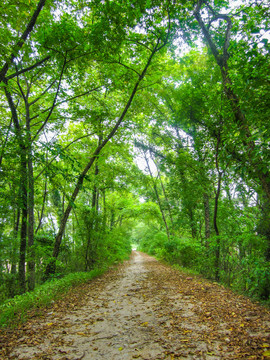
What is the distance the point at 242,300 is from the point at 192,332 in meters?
2.05

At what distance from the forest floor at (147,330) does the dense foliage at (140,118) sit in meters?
1.28

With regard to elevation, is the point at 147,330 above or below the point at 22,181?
below

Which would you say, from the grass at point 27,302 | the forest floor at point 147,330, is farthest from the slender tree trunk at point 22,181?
the forest floor at point 147,330

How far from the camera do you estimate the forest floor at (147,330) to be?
253 centimetres

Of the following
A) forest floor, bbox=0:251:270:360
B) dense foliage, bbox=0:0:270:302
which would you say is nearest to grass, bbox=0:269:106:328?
forest floor, bbox=0:251:270:360

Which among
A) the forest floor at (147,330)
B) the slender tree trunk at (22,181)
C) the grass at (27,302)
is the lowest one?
the forest floor at (147,330)

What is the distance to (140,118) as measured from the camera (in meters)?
10.4

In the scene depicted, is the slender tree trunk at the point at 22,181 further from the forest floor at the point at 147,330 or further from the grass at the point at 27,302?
the forest floor at the point at 147,330

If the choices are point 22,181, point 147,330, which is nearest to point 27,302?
point 22,181

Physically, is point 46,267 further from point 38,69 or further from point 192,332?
point 38,69

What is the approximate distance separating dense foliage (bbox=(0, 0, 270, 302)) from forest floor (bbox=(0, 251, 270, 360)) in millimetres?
1276

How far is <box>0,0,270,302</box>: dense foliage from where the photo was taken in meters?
3.62

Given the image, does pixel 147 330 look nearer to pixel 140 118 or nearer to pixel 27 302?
pixel 27 302

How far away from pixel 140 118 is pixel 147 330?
30.8 ft
